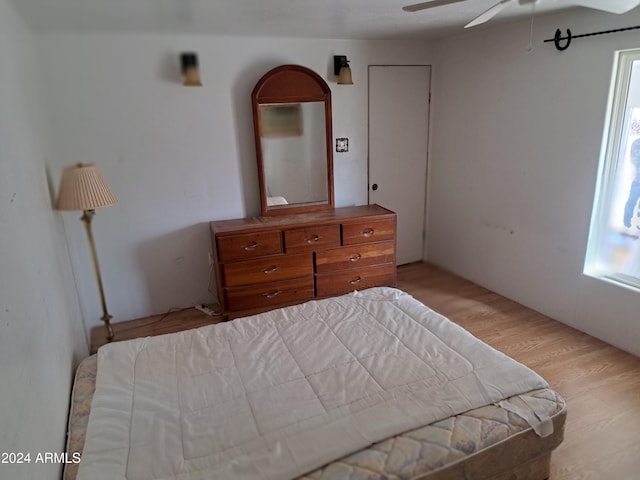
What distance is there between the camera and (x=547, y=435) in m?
1.63

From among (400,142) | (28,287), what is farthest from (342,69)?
(28,287)

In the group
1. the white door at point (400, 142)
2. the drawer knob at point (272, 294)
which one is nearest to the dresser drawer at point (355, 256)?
the drawer knob at point (272, 294)

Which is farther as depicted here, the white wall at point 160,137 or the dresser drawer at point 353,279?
the dresser drawer at point 353,279

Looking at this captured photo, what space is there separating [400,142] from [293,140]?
1143 mm

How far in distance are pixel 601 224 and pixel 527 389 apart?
168 cm

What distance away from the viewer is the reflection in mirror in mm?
3387

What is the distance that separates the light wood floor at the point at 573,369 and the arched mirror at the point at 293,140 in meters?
1.30

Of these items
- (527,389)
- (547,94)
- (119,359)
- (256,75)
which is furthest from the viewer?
(256,75)

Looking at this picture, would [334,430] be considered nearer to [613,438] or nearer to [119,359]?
[119,359]

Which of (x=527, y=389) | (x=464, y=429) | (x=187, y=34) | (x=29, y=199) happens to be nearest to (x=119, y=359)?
(x=29, y=199)

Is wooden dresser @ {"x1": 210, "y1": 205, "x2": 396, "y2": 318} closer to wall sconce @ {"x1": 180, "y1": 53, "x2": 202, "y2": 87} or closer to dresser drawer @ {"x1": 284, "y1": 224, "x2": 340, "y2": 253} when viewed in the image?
dresser drawer @ {"x1": 284, "y1": 224, "x2": 340, "y2": 253}

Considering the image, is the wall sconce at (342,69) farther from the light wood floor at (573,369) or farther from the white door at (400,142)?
the light wood floor at (573,369)

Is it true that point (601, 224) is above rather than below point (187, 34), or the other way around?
below

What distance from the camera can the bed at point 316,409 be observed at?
144 cm
